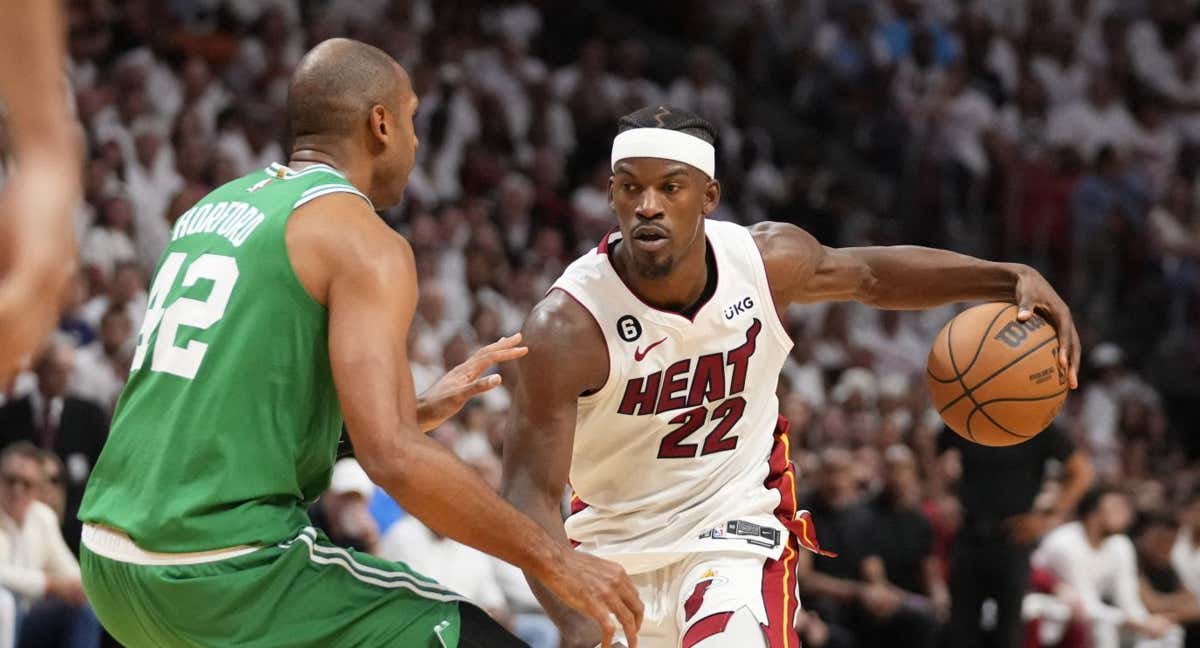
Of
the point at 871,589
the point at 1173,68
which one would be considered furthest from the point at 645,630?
the point at 1173,68

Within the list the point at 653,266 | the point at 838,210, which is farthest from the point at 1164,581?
the point at 653,266

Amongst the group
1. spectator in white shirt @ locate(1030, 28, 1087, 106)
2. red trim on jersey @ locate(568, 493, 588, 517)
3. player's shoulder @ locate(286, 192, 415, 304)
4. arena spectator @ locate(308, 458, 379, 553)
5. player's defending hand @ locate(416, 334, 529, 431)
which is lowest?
arena spectator @ locate(308, 458, 379, 553)

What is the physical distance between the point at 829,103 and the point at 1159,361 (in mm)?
4118

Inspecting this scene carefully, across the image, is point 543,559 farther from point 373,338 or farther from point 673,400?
point 673,400

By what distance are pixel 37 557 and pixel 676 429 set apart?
4.24 m

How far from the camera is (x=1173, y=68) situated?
58.1 feet

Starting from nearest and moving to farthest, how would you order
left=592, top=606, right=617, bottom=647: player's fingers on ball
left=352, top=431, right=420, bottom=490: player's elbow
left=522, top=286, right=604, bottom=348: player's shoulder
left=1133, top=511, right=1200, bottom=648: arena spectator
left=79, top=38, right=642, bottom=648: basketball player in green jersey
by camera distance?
1. left=352, top=431, right=420, bottom=490: player's elbow
2. left=79, top=38, right=642, bottom=648: basketball player in green jersey
3. left=592, top=606, right=617, bottom=647: player's fingers on ball
4. left=522, top=286, right=604, bottom=348: player's shoulder
5. left=1133, top=511, right=1200, bottom=648: arena spectator

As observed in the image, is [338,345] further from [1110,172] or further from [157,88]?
[1110,172]

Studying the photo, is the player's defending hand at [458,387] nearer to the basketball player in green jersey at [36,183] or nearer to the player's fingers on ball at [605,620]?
the player's fingers on ball at [605,620]

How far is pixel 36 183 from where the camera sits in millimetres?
1876

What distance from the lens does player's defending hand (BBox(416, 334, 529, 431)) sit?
4367mm

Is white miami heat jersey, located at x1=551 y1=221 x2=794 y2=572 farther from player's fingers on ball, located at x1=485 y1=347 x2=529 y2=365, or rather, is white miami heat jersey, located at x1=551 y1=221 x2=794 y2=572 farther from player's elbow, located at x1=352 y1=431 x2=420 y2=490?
player's elbow, located at x1=352 y1=431 x2=420 y2=490

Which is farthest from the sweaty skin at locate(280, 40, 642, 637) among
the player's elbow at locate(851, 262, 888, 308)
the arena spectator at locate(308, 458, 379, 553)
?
the arena spectator at locate(308, 458, 379, 553)

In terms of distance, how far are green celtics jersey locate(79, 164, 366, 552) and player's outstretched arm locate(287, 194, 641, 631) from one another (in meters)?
0.09
